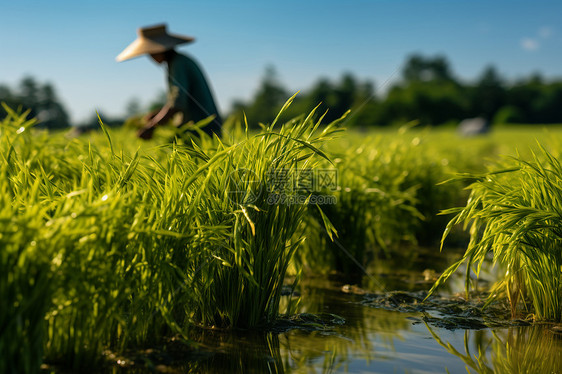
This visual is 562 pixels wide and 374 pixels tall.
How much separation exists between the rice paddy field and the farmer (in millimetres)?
1363

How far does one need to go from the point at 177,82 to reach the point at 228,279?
2.81 meters

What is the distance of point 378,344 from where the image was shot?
8.35ft

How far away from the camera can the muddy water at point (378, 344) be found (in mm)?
2184

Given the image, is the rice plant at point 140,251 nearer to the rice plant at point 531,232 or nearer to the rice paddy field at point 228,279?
the rice paddy field at point 228,279

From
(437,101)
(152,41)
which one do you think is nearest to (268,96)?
(437,101)

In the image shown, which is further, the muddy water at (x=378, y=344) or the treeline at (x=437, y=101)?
the treeline at (x=437, y=101)

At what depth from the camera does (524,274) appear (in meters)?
2.82

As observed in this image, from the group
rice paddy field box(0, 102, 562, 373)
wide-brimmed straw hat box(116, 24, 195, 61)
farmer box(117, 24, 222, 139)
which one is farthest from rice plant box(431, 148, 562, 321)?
wide-brimmed straw hat box(116, 24, 195, 61)

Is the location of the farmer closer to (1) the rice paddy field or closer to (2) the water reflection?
(1) the rice paddy field

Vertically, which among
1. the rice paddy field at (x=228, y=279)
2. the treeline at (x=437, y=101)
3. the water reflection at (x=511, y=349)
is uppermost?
the treeline at (x=437, y=101)

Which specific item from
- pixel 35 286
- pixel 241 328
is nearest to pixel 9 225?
pixel 35 286

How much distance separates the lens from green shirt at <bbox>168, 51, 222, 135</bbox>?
187 inches

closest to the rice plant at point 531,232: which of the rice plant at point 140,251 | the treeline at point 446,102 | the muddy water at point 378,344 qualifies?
the muddy water at point 378,344

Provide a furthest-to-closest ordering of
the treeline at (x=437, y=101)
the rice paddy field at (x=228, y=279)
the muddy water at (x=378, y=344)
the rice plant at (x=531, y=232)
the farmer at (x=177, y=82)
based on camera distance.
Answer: the treeline at (x=437, y=101)
the farmer at (x=177, y=82)
the rice plant at (x=531, y=232)
the muddy water at (x=378, y=344)
the rice paddy field at (x=228, y=279)
